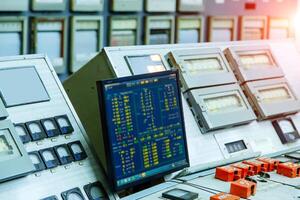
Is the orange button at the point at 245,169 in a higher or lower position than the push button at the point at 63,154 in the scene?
lower

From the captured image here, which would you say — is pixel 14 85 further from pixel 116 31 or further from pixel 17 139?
pixel 116 31

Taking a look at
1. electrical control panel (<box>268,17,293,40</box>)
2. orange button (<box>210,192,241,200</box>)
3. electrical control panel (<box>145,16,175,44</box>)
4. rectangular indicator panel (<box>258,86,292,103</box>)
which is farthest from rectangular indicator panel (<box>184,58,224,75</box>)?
electrical control panel (<box>268,17,293,40</box>)

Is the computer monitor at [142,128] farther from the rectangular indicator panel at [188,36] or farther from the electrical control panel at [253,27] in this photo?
the electrical control panel at [253,27]

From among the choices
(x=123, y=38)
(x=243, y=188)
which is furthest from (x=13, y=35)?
(x=243, y=188)

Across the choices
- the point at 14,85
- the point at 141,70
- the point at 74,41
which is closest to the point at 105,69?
the point at 141,70

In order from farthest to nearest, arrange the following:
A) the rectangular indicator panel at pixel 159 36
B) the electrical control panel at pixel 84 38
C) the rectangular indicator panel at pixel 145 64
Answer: the rectangular indicator panel at pixel 159 36
the electrical control panel at pixel 84 38
the rectangular indicator panel at pixel 145 64

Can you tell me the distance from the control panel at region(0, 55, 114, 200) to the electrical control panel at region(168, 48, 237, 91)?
57 centimetres

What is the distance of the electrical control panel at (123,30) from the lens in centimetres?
409

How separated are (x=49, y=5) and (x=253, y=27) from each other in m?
2.19

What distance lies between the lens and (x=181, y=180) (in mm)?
2014

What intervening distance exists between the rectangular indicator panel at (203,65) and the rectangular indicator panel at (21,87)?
0.69 metres

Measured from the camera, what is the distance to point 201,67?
96.7 inches

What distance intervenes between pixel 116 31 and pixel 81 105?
2.05 metres

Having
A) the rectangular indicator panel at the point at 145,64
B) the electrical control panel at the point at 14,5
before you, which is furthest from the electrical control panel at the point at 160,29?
the rectangular indicator panel at the point at 145,64
